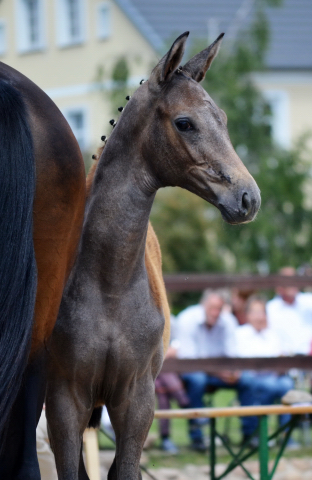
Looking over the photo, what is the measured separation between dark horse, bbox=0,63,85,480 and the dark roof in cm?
1488

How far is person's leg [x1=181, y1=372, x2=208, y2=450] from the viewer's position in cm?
663

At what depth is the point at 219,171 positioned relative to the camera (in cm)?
266

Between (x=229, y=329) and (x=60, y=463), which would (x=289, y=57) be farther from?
(x=60, y=463)

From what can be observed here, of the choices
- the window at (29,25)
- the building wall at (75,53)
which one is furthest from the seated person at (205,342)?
the window at (29,25)

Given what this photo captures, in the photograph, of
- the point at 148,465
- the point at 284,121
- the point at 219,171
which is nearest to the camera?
the point at 219,171

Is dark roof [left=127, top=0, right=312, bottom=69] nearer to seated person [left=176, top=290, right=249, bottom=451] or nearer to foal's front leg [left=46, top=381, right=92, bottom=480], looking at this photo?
seated person [left=176, top=290, right=249, bottom=451]

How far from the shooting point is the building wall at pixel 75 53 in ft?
56.1

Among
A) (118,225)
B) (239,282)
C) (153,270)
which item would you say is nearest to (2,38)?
(239,282)

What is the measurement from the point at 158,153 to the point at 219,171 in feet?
0.84

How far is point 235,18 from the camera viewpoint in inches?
690

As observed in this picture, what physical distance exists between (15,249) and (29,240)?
61 mm

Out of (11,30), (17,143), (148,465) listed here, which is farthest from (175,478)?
(11,30)

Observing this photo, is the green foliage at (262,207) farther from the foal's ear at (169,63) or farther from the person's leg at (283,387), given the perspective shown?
the foal's ear at (169,63)

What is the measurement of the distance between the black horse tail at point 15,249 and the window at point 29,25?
54.2 feet
